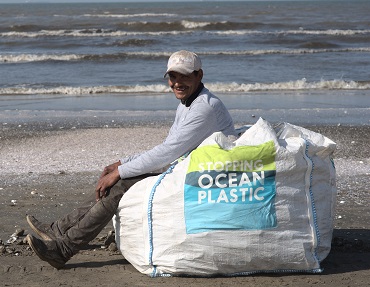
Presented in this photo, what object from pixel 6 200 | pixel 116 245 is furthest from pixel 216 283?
pixel 6 200

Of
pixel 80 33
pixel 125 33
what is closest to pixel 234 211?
pixel 125 33

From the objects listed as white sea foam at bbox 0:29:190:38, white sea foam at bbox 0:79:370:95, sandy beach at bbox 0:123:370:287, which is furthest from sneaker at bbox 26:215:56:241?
white sea foam at bbox 0:29:190:38

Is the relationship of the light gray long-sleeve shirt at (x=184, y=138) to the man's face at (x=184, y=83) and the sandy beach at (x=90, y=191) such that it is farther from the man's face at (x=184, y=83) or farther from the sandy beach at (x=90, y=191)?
the sandy beach at (x=90, y=191)

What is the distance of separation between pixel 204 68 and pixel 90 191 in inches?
498

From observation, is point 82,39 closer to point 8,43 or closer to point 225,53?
point 8,43

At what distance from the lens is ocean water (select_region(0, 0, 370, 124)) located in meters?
13.1

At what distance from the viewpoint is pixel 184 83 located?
4711mm

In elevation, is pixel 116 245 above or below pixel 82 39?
above

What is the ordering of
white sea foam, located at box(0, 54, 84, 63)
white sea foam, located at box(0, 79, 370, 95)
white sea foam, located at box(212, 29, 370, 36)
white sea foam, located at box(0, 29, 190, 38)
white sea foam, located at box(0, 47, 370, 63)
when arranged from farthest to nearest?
1. white sea foam, located at box(0, 29, 190, 38)
2. white sea foam, located at box(212, 29, 370, 36)
3. white sea foam, located at box(0, 47, 370, 63)
4. white sea foam, located at box(0, 54, 84, 63)
5. white sea foam, located at box(0, 79, 370, 95)

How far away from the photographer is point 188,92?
15.5 feet

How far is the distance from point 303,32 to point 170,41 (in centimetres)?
668

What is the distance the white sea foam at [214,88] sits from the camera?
15.2m

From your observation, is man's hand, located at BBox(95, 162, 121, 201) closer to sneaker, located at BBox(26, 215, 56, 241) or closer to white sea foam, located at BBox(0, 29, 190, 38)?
sneaker, located at BBox(26, 215, 56, 241)

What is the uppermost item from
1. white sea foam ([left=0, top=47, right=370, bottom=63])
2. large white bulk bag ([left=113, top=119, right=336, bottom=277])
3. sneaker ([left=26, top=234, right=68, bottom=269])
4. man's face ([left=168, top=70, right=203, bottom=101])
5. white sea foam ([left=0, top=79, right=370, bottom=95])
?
man's face ([left=168, top=70, right=203, bottom=101])
